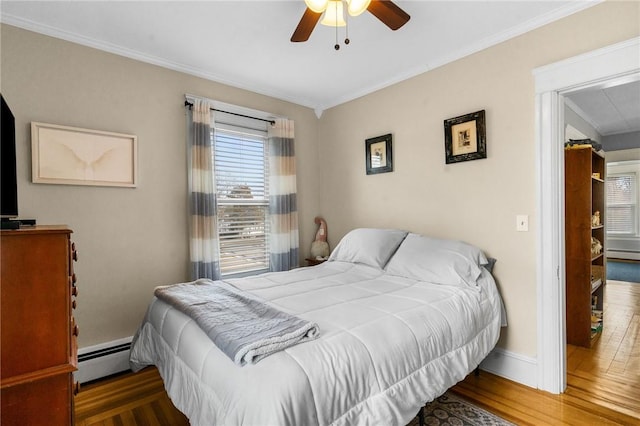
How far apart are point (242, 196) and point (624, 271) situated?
7.30 metres

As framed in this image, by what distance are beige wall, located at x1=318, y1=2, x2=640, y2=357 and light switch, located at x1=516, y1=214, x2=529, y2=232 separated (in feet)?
0.08

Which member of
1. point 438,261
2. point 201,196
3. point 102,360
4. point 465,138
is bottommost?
point 102,360

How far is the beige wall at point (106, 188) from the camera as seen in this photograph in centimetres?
220

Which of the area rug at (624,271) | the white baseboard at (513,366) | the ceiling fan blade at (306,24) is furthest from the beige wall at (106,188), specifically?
the area rug at (624,271)

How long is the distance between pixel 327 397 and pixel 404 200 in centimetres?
224

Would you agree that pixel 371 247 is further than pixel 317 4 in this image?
Yes

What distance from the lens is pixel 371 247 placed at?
2877 millimetres

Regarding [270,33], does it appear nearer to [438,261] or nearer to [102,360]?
[438,261]

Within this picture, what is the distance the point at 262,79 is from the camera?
10.4ft

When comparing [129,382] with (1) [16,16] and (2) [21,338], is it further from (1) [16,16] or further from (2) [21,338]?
(1) [16,16]

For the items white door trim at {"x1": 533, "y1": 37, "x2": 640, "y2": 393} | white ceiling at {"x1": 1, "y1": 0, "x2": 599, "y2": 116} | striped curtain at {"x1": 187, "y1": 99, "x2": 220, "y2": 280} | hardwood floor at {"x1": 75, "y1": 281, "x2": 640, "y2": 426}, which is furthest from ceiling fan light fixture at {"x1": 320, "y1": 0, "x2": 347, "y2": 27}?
hardwood floor at {"x1": 75, "y1": 281, "x2": 640, "y2": 426}

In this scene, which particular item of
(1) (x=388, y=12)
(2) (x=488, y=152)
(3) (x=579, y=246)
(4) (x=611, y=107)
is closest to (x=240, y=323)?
(1) (x=388, y=12)

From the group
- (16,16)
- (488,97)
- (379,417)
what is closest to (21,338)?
(379,417)

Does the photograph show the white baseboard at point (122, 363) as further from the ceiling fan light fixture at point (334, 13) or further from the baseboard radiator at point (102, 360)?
the ceiling fan light fixture at point (334, 13)
